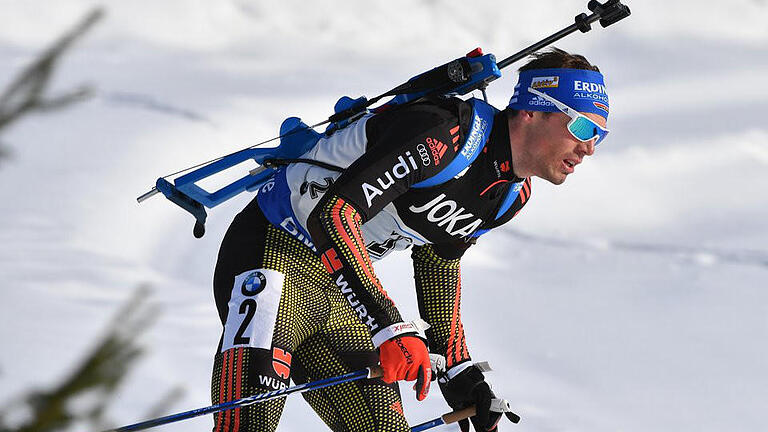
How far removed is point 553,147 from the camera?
2670mm

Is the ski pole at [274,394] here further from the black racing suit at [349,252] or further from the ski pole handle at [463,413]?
the ski pole handle at [463,413]

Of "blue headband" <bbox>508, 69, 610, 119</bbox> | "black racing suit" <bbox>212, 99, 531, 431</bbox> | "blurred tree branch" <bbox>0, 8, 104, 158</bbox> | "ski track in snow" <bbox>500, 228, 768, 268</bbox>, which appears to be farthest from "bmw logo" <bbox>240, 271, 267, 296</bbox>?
"ski track in snow" <bbox>500, 228, 768, 268</bbox>

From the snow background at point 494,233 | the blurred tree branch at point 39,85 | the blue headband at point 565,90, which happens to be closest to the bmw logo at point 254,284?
the snow background at point 494,233

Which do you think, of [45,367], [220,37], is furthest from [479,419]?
[220,37]

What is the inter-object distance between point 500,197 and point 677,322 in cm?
316

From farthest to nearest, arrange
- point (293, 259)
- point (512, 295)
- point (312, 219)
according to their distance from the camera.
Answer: point (512, 295)
point (293, 259)
point (312, 219)

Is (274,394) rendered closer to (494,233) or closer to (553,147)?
(553,147)

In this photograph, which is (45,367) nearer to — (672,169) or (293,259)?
(293,259)

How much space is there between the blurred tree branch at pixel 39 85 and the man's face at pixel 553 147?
1.62 metres

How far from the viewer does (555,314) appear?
5719mm

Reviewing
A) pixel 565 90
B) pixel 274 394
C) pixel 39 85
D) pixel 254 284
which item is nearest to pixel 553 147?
pixel 565 90

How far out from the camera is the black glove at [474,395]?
298 cm

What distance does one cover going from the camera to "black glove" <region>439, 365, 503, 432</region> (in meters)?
2.98

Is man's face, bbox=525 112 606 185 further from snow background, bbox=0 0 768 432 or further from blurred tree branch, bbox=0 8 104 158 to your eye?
blurred tree branch, bbox=0 8 104 158
